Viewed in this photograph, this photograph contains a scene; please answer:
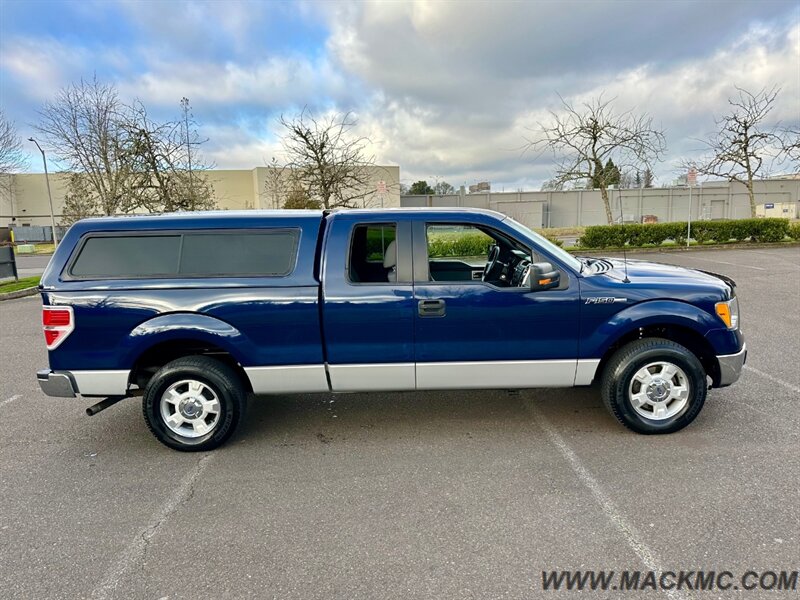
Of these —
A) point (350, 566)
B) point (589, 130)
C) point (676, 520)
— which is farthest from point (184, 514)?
point (589, 130)

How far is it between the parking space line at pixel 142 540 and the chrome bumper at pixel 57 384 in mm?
1211

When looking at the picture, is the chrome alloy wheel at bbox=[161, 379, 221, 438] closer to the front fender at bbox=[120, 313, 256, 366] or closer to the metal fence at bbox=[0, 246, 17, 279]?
the front fender at bbox=[120, 313, 256, 366]

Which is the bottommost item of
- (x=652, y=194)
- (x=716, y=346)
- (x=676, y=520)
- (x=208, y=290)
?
(x=676, y=520)

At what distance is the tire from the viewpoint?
3.66 meters

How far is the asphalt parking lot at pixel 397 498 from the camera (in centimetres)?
242

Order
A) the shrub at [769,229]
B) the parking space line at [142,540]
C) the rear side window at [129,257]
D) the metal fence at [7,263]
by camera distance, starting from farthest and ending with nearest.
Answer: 1. the shrub at [769,229]
2. the metal fence at [7,263]
3. the rear side window at [129,257]
4. the parking space line at [142,540]

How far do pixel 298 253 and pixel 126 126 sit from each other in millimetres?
16774

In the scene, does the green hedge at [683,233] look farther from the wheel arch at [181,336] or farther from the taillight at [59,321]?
the taillight at [59,321]

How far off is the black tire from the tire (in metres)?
3.07

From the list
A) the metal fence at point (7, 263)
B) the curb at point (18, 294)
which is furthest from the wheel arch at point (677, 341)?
the metal fence at point (7, 263)

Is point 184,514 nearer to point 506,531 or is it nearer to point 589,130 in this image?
point 506,531

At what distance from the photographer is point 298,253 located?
12.2 ft

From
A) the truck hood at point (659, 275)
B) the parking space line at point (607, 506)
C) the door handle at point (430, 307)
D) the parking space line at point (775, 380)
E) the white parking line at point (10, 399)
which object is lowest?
the parking space line at point (607, 506)

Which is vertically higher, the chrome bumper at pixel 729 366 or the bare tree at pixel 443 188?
the bare tree at pixel 443 188
